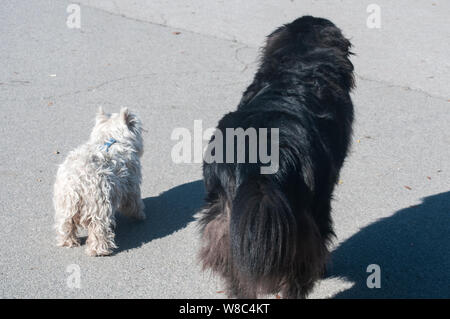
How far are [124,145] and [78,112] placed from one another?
227cm

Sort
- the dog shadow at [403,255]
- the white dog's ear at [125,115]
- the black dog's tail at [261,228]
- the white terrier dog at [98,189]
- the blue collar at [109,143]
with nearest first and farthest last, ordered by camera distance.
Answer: the black dog's tail at [261,228], the dog shadow at [403,255], the white terrier dog at [98,189], the blue collar at [109,143], the white dog's ear at [125,115]

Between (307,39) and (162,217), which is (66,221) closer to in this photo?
(162,217)

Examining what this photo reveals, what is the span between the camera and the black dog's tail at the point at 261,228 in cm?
286

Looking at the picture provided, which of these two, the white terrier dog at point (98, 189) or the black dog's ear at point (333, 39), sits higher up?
Answer: the black dog's ear at point (333, 39)

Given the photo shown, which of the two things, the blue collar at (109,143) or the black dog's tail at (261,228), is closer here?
the black dog's tail at (261,228)

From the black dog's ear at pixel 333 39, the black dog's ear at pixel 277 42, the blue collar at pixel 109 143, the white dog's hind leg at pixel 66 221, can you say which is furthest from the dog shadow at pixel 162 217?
the black dog's ear at pixel 333 39

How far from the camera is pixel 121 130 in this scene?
4.68 metres

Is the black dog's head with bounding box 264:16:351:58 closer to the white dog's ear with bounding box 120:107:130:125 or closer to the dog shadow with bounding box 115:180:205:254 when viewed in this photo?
the white dog's ear with bounding box 120:107:130:125

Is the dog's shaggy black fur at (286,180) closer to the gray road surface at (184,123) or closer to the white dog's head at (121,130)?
the gray road surface at (184,123)

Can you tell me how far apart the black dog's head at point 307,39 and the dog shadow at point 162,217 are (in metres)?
1.65

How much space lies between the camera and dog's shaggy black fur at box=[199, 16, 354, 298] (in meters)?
2.91

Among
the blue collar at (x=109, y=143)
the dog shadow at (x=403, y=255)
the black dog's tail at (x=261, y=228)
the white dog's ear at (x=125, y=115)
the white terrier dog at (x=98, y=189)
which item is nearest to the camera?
the black dog's tail at (x=261, y=228)

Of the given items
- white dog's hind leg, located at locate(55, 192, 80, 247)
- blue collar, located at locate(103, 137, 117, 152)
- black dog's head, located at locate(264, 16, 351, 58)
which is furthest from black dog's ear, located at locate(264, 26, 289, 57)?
white dog's hind leg, located at locate(55, 192, 80, 247)

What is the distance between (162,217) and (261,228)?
7.15 ft
